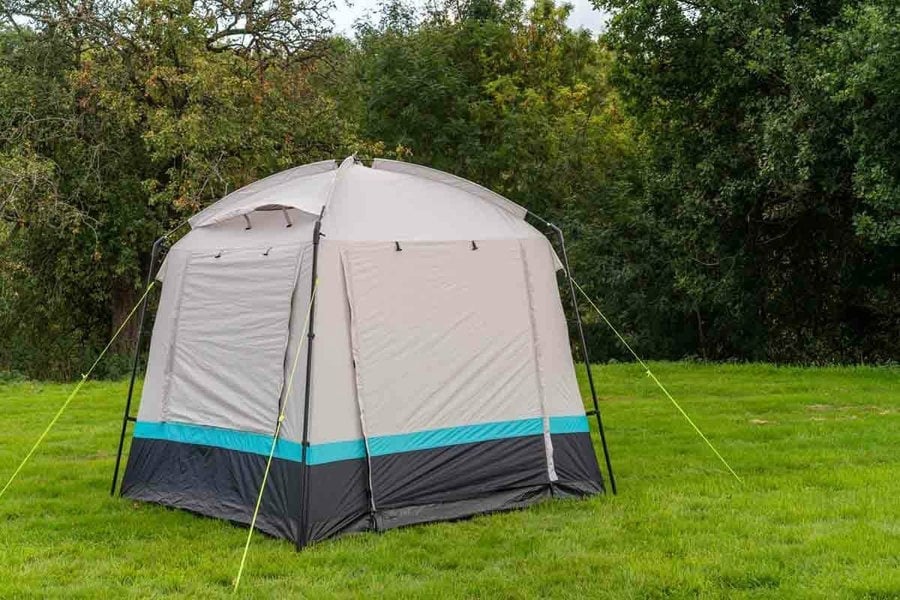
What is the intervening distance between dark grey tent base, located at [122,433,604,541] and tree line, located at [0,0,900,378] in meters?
6.87

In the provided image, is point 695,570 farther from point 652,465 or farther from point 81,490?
point 81,490

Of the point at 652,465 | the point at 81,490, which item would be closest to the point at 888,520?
the point at 652,465

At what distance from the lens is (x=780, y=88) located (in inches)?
555

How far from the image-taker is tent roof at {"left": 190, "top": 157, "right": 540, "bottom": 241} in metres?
6.96

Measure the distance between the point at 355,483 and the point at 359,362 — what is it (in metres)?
0.79

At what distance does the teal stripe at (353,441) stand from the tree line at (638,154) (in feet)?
22.4

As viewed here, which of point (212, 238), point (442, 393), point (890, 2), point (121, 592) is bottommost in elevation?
point (121, 592)

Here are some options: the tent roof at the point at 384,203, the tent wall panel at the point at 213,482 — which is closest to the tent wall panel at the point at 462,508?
the tent wall panel at the point at 213,482

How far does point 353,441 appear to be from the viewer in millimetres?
6574

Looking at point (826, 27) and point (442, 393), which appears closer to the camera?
point (442, 393)

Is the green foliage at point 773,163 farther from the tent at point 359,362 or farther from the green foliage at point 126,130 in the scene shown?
the tent at point 359,362

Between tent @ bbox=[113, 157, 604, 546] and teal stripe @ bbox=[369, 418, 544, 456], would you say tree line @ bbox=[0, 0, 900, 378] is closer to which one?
tent @ bbox=[113, 157, 604, 546]

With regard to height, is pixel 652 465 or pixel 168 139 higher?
pixel 168 139

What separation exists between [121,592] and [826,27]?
1127 cm
